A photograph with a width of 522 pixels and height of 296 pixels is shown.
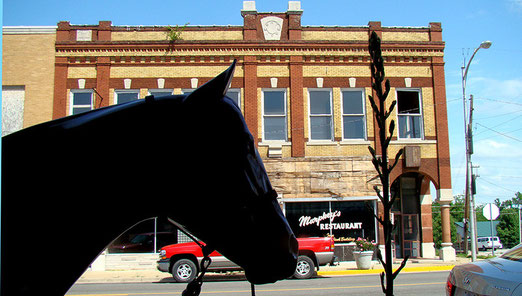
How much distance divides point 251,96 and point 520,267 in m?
16.3

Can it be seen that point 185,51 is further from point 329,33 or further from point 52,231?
point 52,231

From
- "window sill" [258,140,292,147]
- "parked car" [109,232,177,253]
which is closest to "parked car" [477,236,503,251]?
"window sill" [258,140,292,147]

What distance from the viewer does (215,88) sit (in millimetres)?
1917

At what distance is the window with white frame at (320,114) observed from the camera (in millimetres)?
20047

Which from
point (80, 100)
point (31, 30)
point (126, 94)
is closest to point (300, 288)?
point (126, 94)

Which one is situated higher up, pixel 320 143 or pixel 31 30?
pixel 31 30

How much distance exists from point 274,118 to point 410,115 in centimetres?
643

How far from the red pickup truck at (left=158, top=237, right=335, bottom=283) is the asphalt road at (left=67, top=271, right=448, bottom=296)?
0.40 meters

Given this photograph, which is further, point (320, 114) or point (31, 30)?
point (320, 114)

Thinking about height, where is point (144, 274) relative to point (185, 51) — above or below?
below

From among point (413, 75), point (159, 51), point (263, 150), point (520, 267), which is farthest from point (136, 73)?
point (520, 267)

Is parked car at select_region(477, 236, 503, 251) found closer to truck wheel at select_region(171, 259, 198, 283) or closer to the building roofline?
truck wheel at select_region(171, 259, 198, 283)

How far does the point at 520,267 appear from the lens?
4.21 meters

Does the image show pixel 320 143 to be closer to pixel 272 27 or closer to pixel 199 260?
pixel 272 27
